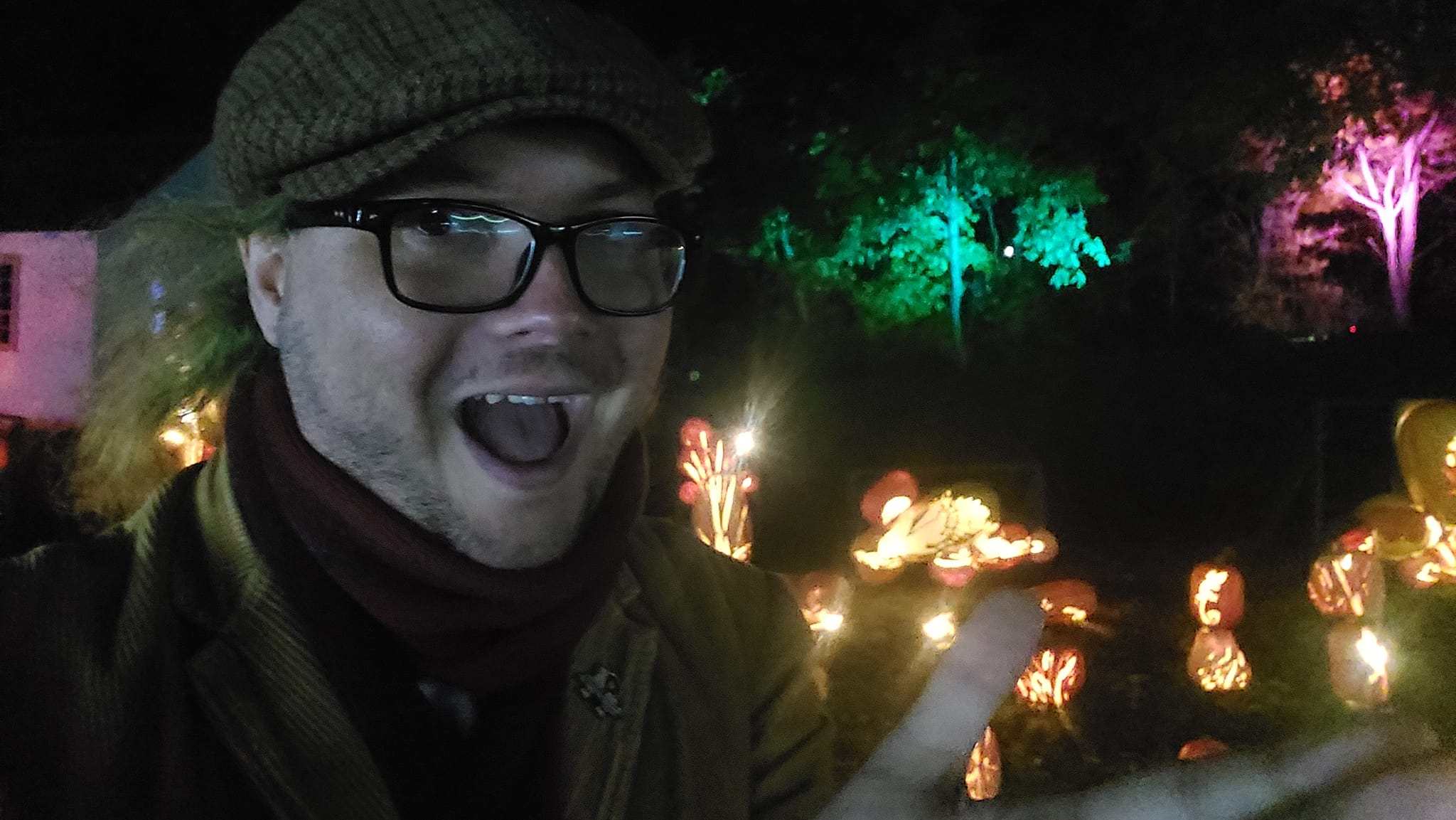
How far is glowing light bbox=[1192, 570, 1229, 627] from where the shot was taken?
5.43 meters

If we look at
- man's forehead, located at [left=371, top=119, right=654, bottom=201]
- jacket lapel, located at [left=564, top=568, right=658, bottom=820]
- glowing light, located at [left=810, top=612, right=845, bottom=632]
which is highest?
man's forehead, located at [left=371, top=119, right=654, bottom=201]

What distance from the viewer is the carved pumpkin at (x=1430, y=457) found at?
498cm

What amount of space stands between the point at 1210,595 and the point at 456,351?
5.36m

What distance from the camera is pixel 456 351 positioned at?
1.32 metres

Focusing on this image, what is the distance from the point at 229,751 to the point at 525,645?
406mm

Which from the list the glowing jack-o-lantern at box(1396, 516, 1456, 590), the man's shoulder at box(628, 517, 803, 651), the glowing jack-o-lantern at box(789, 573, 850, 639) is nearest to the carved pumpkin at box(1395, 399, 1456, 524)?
the glowing jack-o-lantern at box(1396, 516, 1456, 590)

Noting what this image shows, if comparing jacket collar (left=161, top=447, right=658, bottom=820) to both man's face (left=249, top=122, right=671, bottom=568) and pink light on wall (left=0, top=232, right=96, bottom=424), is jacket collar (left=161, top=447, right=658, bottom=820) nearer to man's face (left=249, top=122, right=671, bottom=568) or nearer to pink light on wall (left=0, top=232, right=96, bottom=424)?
man's face (left=249, top=122, right=671, bottom=568)

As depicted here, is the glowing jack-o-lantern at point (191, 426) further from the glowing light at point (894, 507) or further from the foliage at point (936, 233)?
the foliage at point (936, 233)

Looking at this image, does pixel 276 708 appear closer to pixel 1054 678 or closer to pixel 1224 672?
pixel 1054 678

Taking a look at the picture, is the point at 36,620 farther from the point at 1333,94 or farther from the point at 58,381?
the point at 1333,94

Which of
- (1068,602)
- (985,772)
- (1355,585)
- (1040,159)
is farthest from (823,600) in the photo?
(1040,159)

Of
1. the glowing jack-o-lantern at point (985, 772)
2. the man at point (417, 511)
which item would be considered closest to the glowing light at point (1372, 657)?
the glowing jack-o-lantern at point (985, 772)

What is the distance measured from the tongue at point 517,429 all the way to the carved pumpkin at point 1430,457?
5.30 m

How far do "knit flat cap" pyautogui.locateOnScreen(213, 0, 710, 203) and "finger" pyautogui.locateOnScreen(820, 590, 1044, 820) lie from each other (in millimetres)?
847
